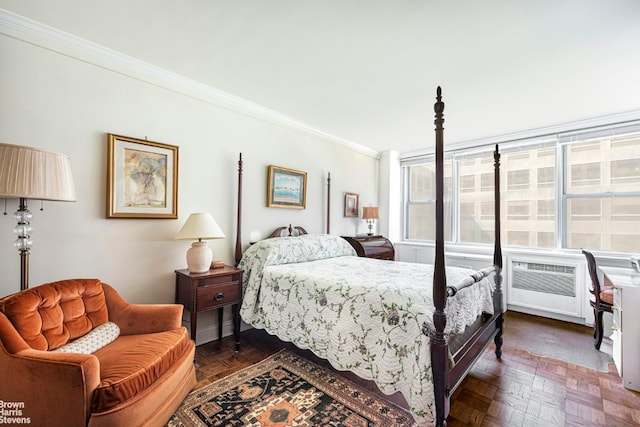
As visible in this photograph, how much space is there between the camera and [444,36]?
1941mm

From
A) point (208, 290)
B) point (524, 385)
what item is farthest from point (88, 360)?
point (524, 385)

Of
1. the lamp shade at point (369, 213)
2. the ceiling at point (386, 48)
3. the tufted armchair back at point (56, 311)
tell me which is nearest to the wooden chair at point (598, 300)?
the ceiling at point (386, 48)

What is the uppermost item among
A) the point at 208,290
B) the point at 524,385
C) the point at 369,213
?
the point at 369,213

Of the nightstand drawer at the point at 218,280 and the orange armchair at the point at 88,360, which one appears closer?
the orange armchair at the point at 88,360

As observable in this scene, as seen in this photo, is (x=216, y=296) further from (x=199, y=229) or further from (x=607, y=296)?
(x=607, y=296)

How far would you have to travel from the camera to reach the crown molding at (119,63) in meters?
1.87

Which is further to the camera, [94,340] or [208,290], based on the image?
[208,290]

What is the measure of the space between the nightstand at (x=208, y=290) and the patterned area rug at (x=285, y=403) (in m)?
0.54

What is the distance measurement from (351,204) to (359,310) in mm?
2851

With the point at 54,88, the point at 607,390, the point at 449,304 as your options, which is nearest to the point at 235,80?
the point at 54,88

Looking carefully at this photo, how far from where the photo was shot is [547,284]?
3.62 metres

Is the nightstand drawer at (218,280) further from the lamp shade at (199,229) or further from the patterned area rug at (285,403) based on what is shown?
the patterned area rug at (285,403)

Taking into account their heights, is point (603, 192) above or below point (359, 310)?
above

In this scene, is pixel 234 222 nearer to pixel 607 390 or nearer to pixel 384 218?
pixel 384 218
